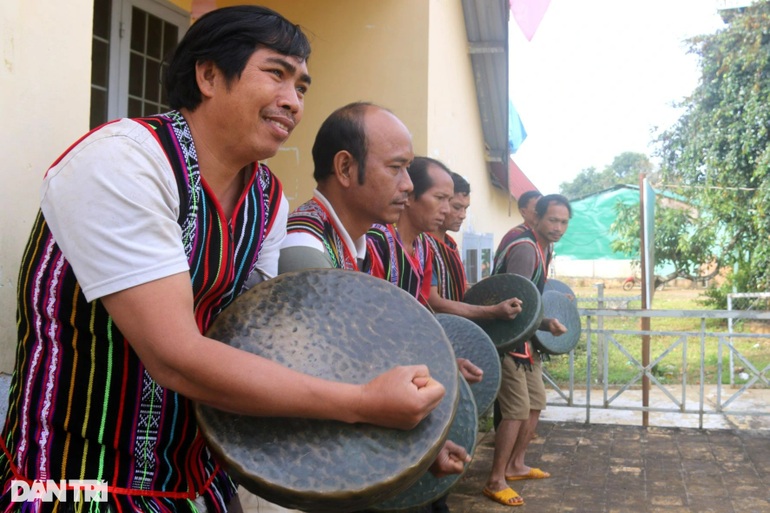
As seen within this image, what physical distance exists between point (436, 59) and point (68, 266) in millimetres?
4819

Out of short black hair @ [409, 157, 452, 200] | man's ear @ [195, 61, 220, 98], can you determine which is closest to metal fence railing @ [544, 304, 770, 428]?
short black hair @ [409, 157, 452, 200]

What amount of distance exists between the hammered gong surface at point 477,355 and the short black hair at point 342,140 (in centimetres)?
85

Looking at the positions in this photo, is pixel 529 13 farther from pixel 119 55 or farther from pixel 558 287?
pixel 119 55

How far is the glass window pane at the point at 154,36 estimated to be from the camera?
190 inches

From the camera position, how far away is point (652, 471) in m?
5.54

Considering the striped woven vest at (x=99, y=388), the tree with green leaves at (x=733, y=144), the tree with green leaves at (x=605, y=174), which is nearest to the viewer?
→ the striped woven vest at (x=99, y=388)

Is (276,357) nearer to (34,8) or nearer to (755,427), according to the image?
(34,8)

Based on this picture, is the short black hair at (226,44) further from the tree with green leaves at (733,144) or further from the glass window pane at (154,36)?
the tree with green leaves at (733,144)

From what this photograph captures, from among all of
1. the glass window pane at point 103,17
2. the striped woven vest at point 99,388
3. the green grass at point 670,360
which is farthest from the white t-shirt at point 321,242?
the green grass at point 670,360

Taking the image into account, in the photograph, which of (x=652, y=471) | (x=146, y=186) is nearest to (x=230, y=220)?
(x=146, y=186)

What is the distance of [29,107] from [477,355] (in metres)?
1.85

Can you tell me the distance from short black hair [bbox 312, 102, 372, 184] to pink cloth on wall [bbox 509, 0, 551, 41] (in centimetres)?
465

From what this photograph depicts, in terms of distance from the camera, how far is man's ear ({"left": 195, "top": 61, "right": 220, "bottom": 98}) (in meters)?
1.40

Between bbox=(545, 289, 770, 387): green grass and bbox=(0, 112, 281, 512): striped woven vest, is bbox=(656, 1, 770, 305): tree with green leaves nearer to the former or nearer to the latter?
bbox=(545, 289, 770, 387): green grass
